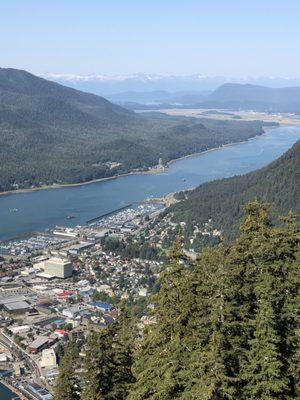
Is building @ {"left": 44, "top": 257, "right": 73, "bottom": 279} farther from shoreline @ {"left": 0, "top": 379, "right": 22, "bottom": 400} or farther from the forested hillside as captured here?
shoreline @ {"left": 0, "top": 379, "right": 22, "bottom": 400}

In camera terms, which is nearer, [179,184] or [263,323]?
[263,323]

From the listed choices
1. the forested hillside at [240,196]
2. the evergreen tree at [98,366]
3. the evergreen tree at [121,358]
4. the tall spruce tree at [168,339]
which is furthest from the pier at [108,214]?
the tall spruce tree at [168,339]

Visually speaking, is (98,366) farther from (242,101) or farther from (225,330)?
(242,101)

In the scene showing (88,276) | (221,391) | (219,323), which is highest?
(219,323)

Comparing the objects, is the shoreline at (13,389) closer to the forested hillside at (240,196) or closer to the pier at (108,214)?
the forested hillside at (240,196)

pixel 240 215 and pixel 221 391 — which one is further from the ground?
pixel 221 391

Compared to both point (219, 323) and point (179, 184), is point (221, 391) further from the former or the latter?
point (179, 184)

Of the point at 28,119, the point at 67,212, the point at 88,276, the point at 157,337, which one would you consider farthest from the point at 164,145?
the point at 157,337
